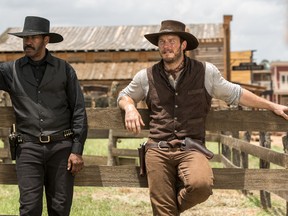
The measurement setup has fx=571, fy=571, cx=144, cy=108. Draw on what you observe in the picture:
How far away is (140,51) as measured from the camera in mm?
35125

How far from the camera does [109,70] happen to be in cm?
3350

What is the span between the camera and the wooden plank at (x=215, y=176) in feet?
14.8

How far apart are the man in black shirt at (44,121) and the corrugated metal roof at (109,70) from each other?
90.0 ft

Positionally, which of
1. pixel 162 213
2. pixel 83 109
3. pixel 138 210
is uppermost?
pixel 83 109

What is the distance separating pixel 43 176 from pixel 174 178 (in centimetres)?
97

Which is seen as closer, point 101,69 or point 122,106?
point 122,106

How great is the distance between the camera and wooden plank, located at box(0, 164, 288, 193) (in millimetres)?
4504

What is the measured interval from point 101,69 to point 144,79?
29566mm

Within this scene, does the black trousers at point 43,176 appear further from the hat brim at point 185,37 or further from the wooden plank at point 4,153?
the wooden plank at point 4,153

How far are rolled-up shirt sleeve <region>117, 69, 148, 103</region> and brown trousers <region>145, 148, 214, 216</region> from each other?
1.44ft

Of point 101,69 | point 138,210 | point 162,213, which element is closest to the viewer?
point 162,213

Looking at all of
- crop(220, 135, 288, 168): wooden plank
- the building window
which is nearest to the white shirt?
crop(220, 135, 288, 168): wooden plank

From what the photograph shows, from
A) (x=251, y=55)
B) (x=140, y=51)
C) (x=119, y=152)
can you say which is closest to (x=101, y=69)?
(x=140, y=51)

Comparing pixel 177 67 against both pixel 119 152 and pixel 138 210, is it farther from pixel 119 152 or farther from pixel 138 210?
pixel 119 152
